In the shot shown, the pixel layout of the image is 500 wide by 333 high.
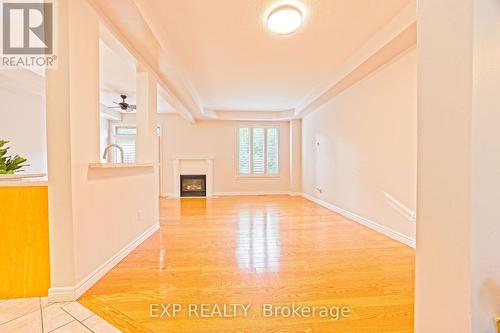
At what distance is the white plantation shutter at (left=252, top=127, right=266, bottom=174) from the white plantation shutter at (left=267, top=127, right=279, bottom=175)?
18 centimetres

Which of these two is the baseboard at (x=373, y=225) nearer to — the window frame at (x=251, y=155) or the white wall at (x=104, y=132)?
the window frame at (x=251, y=155)

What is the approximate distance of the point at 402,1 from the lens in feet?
6.83

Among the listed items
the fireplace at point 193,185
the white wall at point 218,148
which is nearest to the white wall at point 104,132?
the white wall at point 218,148

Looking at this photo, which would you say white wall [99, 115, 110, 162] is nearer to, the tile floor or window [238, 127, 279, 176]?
window [238, 127, 279, 176]

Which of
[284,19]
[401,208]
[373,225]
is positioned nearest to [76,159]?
[284,19]

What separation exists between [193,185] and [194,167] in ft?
1.72

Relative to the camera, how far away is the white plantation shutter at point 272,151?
6887 millimetres

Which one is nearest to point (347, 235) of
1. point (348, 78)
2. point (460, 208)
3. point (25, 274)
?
point (348, 78)

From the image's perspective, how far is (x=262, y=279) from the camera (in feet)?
6.26

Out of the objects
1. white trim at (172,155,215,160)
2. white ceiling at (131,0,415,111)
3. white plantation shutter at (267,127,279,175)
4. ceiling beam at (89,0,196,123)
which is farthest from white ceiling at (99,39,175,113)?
white plantation shutter at (267,127,279,175)

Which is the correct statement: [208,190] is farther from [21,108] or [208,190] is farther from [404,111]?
[404,111]

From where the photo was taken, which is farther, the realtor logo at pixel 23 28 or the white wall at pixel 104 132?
the white wall at pixel 104 132

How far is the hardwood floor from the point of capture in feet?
4.66

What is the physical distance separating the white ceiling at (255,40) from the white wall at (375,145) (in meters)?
0.56
